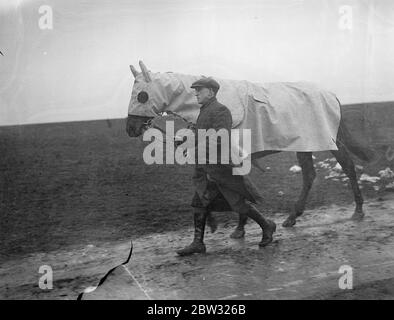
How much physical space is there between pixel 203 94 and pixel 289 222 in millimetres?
1540

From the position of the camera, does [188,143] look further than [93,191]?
No

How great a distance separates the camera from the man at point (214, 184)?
3.88 meters

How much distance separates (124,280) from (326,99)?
2.51 meters

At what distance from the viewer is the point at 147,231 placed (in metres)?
4.38

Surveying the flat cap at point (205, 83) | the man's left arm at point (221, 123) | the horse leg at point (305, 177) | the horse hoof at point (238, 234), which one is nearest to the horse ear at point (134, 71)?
the flat cap at point (205, 83)

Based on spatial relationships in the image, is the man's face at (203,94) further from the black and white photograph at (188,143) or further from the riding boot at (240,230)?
the riding boot at (240,230)

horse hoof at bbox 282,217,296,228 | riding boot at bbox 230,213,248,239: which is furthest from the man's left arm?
horse hoof at bbox 282,217,296,228

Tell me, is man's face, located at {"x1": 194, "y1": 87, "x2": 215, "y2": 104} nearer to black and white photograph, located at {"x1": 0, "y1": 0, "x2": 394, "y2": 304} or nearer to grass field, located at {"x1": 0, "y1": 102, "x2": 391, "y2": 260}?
black and white photograph, located at {"x1": 0, "y1": 0, "x2": 394, "y2": 304}

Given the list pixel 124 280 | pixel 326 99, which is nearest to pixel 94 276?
pixel 124 280

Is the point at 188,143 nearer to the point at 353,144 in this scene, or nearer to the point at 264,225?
the point at 264,225

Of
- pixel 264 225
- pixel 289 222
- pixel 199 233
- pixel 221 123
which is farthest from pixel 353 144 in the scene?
pixel 199 233

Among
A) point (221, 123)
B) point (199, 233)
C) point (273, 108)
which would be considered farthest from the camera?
point (273, 108)

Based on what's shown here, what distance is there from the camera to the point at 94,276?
144 inches
